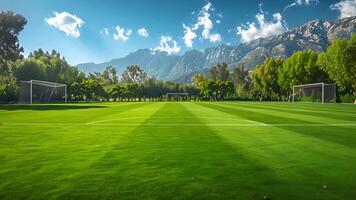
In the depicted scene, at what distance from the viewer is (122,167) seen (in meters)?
7.22

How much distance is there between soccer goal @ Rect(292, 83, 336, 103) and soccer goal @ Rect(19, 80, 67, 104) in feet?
178

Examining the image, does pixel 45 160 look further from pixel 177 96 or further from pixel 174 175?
pixel 177 96

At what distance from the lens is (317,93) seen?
8338 centimetres

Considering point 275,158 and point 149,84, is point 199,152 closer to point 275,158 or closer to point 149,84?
point 275,158

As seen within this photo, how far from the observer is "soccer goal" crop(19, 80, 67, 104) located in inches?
2849

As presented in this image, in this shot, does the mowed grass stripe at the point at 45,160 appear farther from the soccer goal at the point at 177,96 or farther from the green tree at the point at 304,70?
the soccer goal at the point at 177,96

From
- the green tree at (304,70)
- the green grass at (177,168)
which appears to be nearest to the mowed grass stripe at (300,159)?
the green grass at (177,168)

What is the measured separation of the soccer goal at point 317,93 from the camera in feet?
262

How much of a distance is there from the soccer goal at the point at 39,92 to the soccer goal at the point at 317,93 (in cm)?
5414

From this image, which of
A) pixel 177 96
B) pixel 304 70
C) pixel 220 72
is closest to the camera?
pixel 304 70

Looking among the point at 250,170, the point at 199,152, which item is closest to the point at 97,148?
the point at 199,152

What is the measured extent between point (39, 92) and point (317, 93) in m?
60.8

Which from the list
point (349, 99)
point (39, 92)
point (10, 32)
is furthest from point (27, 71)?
point (349, 99)

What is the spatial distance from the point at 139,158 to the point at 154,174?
1649mm
